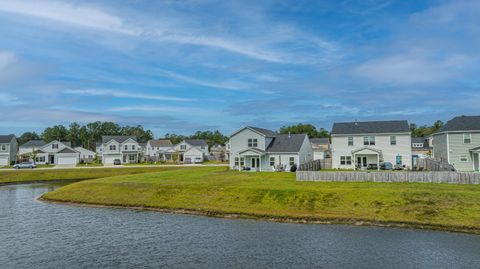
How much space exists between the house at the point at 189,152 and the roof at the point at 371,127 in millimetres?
56399

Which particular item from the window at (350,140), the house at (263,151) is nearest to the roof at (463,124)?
the window at (350,140)

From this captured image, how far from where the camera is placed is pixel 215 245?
983 inches

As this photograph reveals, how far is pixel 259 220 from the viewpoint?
33.0 metres

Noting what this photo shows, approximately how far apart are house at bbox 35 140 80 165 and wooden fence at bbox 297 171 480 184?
7743 centimetres

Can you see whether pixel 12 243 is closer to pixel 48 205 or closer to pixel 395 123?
pixel 48 205

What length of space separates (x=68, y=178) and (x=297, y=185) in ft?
166

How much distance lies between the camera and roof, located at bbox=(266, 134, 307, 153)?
6450cm

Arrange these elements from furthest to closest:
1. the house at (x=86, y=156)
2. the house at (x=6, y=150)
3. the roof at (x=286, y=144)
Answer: the house at (x=86, y=156) < the house at (x=6, y=150) < the roof at (x=286, y=144)

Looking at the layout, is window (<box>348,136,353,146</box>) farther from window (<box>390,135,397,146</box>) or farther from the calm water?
the calm water

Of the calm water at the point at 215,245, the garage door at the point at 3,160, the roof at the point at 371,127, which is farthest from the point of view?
the garage door at the point at 3,160

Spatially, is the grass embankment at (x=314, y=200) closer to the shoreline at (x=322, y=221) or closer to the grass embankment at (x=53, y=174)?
the shoreline at (x=322, y=221)

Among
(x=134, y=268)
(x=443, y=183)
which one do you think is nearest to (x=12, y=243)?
(x=134, y=268)

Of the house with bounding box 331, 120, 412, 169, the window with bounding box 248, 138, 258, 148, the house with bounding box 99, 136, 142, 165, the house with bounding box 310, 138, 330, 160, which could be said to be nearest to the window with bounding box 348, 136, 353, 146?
the house with bounding box 331, 120, 412, 169

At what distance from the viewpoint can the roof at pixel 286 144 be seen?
64.5m
